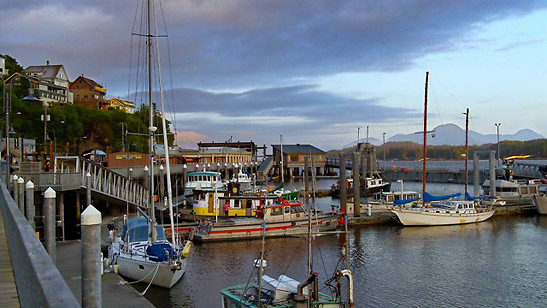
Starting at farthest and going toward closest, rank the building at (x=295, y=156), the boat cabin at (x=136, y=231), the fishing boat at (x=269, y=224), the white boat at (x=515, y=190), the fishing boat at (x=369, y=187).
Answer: the building at (x=295, y=156) → the fishing boat at (x=369, y=187) → the white boat at (x=515, y=190) → the fishing boat at (x=269, y=224) → the boat cabin at (x=136, y=231)

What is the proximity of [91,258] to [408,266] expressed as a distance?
2477 cm

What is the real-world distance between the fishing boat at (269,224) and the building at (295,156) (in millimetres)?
72711

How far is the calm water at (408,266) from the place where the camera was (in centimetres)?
2164

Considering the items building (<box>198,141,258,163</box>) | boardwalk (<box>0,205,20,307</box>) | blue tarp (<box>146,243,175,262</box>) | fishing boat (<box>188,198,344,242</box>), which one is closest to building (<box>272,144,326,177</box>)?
building (<box>198,141,258,163</box>)

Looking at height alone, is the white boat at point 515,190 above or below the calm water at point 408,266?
above

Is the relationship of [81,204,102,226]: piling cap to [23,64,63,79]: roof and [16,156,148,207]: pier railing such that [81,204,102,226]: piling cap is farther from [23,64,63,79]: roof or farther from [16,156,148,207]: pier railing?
[23,64,63,79]: roof

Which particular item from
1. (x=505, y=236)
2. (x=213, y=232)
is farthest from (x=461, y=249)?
(x=213, y=232)

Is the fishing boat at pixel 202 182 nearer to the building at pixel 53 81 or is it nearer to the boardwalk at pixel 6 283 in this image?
the boardwalk at pixel 6 283

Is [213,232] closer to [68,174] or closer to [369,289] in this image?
[68,174]

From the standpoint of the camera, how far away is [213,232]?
1332 inches

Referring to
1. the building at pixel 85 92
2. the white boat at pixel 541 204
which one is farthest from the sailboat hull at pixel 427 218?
the building at pixel 85 92

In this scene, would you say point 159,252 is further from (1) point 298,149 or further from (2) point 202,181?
(1) point 298,149

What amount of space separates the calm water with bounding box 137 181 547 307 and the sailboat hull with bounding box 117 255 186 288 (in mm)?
505

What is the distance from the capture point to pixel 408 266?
90.8 feet
